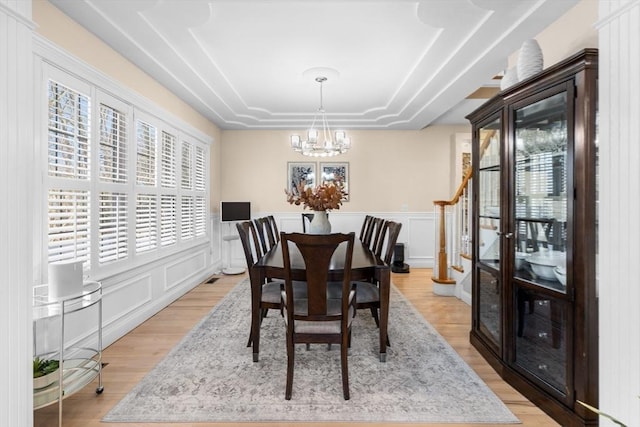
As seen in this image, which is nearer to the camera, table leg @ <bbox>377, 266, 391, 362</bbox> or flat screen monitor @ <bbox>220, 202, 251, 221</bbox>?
table leg @ <bbox>377, 266, 391, 362</bbox>

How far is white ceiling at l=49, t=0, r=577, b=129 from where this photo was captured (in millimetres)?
2262

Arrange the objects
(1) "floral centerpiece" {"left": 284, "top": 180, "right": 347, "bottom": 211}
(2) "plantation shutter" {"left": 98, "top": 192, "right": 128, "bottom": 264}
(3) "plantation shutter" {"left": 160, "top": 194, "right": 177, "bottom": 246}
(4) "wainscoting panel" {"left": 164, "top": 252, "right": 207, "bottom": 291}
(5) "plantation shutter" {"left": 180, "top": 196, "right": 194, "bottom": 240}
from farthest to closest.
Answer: (5) "plantation shutter" {"left": 180, "top": 196, "right": 194, "bottom": 240} → (4) "wainscoting panel" {"left": 164, "top": 252, "right": 207, "bottom": 291} → (3) "plantation shutter" {"left": 160, "top": 194, "right": 177, "bottom": 246} → (1) "floral centerpiece" {"left": 284, "top": 180, "right": 347, "bottom": 211} → (2) "plantation shutter" {"left": 98, "top": 192, "right": 128, "bottom": 264}

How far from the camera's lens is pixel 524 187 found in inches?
79.4

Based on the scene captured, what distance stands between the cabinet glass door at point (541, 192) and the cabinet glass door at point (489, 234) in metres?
0.18

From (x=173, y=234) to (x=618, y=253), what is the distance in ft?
13.6

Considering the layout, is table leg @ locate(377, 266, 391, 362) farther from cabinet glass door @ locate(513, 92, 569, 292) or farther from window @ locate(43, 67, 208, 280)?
window @ locate(43, 67, 208, 280)

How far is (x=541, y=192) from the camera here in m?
1.91

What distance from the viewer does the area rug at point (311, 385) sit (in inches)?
70.5

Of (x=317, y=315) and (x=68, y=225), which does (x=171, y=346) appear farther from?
(x=317, y=315)

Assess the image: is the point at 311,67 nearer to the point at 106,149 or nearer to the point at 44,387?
the point at 106,149

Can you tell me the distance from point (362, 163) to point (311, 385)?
14.5 feet

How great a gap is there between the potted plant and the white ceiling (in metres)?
2.38

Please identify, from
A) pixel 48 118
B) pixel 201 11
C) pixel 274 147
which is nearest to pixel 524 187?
pixel 201 11

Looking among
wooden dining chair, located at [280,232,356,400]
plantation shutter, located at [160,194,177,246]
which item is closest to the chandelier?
plantation shutter, located at [160,194,177,246]
